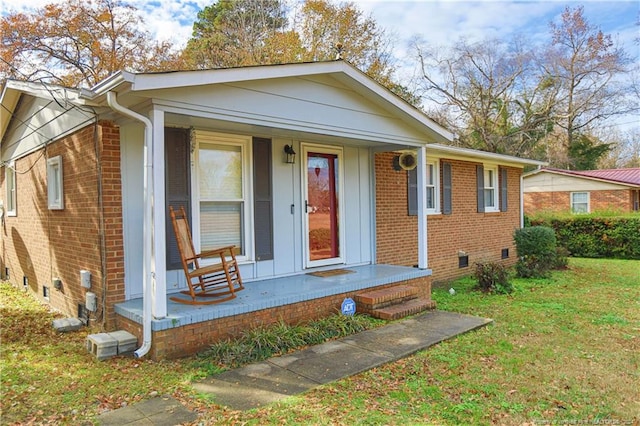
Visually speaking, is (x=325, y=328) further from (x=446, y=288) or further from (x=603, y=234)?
(x=603, y=234)

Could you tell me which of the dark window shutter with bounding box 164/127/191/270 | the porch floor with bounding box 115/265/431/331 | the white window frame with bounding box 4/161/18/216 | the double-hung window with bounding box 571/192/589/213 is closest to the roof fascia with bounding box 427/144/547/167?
the porch floor with bounding box 115/265/431/331

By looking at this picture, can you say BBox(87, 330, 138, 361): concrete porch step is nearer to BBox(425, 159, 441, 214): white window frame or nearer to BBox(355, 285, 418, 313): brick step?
BBox(355, 285, 418, 313): brick step

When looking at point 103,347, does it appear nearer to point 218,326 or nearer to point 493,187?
point 218,326

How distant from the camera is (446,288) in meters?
8.62

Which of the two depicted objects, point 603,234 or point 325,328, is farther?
point 603,234

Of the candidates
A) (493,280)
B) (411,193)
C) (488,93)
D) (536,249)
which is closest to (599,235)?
(536,249)

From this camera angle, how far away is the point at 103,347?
167 inches

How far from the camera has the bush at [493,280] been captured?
7.89m

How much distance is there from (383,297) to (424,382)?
7.21 ft

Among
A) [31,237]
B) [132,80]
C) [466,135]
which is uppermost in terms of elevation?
[466,135]

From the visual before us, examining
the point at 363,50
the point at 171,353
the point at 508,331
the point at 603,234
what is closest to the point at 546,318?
the point at 508,331

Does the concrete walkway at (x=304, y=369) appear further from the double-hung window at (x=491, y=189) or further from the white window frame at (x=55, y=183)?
the double-hung window at (x=491, y=189)

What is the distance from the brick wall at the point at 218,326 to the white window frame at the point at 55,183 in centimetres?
233

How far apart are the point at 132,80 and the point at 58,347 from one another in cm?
305
